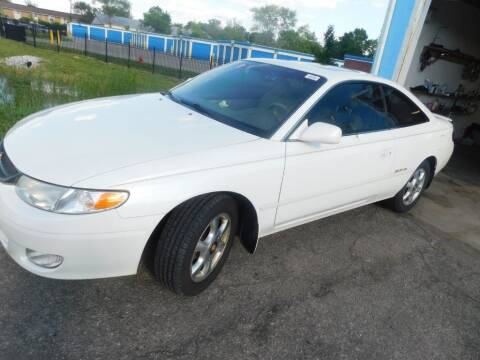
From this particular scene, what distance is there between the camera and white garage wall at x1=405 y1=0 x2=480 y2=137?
311 inches

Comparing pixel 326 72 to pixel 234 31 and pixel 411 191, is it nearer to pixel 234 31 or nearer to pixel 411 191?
pixel 411 191

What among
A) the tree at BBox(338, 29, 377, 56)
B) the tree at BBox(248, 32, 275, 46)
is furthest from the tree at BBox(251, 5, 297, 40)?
the tree at BBox(338, 29, 377, 56)

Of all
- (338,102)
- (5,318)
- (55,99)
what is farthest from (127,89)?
(5,318)

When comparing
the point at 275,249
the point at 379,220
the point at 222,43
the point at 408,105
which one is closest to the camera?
the point at 275,249

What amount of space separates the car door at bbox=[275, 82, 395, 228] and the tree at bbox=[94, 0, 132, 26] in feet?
290

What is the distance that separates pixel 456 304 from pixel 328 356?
1356mm

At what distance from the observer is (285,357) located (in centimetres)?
206

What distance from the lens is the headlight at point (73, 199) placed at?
182 centimetres

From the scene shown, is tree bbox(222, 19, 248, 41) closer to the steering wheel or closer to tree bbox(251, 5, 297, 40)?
tree bbox(251, 5, 297, 40)

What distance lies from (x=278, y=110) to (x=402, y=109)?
1.62m

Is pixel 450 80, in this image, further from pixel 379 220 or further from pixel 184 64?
pixel 184 64

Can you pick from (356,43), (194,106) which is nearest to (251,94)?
(194,106)

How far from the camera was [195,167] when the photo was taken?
6.82ft

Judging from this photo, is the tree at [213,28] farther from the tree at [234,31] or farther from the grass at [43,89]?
the grass at [43,89]
